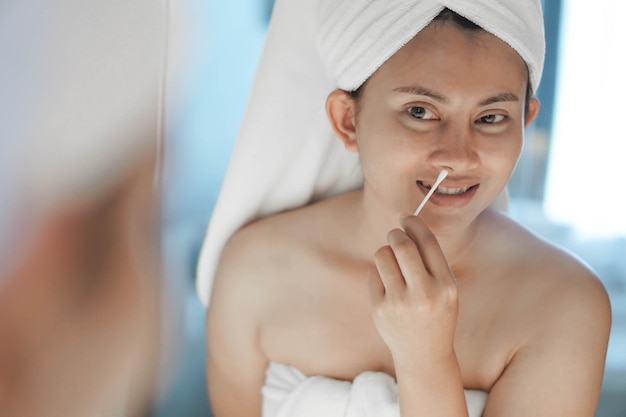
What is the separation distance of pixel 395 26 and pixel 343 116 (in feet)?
0.56

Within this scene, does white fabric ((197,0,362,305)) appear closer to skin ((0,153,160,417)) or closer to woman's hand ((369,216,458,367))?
skin ((0,153,160,417))

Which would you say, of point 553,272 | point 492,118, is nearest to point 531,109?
point 492,118

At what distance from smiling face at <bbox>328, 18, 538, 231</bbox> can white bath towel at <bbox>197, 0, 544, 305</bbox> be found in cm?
2

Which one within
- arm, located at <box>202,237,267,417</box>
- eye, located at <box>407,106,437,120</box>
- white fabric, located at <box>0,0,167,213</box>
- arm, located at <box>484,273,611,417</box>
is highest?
eye, located at <box>407,106,437,120</box>

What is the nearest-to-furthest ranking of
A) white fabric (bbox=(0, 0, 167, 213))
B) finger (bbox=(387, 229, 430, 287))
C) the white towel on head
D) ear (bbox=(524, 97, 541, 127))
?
white fabric (bbox=(0, 0, 167, 213)) < finger (bbox=(387, 229, 430, 287)) < the white towel on head < ear (bbox=(524, 97, 541, 127))

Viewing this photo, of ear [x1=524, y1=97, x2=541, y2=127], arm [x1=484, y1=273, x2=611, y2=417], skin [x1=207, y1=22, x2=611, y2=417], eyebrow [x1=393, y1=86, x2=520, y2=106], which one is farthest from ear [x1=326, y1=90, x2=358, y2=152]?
arm [x1=484, y1=273, x2=611, y2=417]

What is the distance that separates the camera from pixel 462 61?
3.01 feet

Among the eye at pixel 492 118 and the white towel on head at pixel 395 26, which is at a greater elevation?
the white towel on head at pixel 395 26

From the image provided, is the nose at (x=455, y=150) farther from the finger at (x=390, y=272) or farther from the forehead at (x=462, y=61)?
the finger at (x=390, y=272)

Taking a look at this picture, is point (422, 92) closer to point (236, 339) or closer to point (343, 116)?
point (343, 116)

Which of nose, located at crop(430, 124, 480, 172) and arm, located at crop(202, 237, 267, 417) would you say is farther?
arm, located at crop(202, 237, 267, 417)

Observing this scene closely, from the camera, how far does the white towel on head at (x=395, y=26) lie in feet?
2.97

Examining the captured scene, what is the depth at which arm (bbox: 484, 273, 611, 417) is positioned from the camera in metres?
0.93

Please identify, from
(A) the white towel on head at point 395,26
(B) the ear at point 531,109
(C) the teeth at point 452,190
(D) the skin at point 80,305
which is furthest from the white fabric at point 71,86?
(B) the ear at point 531,109
